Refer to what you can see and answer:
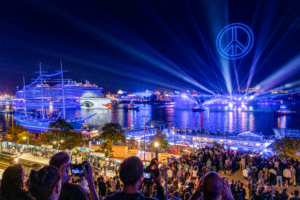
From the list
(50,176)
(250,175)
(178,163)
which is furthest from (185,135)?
(50,176)

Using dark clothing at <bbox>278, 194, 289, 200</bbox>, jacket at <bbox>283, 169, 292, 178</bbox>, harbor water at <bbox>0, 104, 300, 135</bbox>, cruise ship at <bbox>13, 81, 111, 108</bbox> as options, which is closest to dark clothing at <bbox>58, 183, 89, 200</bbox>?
dark clothing at <bbox>278, 194, 289, 200</bbox>

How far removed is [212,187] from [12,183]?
4.69 ft

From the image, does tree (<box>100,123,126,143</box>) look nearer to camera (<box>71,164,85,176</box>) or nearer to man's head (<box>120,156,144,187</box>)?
camera (<box>71,164,85,176</box>)

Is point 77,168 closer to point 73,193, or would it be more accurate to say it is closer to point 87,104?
point 73,193

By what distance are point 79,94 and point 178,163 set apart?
75.0 m

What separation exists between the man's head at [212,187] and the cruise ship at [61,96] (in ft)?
231

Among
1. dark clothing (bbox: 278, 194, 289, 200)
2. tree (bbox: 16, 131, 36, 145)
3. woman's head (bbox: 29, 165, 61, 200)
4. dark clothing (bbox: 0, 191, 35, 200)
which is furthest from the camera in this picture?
tree (bbox: 16, 131, 36, 145)

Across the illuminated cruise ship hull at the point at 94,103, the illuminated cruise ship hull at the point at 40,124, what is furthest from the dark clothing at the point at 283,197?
the illuminated cruise ship hull at the point at 94,103

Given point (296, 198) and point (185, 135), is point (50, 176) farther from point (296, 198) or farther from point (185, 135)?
point (185, 135)

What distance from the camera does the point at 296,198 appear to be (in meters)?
3.23

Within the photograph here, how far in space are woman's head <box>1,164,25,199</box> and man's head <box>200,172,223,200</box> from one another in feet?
4.27

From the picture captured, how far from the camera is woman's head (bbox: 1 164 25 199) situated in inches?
59.6

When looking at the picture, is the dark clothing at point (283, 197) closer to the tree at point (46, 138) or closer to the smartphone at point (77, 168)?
the smartphone at point (77, 168)

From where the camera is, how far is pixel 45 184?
3.96 ft
